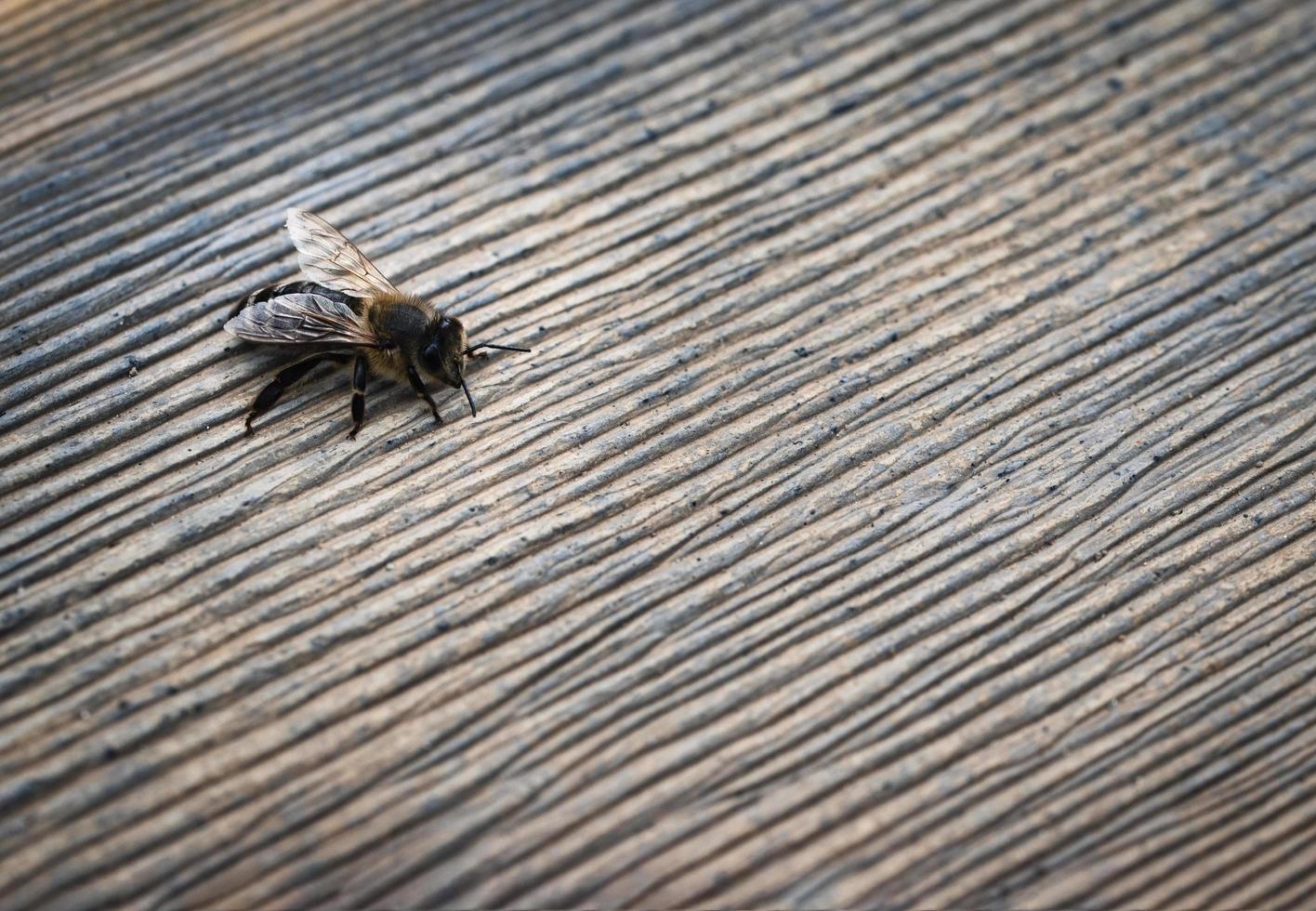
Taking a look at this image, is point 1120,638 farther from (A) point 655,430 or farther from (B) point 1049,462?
(A) point 655,430

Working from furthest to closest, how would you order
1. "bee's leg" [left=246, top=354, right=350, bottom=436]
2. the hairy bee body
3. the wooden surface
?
1. the hairy bee body
2. "bee's leg" [left=246, top=354, right=350, bottom=436]
3. the wooden surface

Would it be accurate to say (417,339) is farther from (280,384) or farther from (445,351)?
(280,384)

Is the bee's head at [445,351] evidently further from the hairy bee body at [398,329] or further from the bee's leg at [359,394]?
the bee's leg at [359,394]

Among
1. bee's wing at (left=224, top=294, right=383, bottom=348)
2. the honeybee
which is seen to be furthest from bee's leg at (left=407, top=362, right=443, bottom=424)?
bee's wing at (left=224, top=294, right=383, bottom=348)

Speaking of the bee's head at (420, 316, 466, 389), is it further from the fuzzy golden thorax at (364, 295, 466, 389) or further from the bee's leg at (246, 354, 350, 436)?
the bee's leg at (246, 354, 350, 436)

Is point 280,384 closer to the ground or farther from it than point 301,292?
closer to the ground

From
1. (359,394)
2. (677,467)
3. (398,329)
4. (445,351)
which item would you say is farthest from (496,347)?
(677,467)

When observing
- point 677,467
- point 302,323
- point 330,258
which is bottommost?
point 677,467

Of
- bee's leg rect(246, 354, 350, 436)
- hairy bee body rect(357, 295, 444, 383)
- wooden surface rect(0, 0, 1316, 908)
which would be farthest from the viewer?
hairy bee body rect(357, 295, 444, 383)
